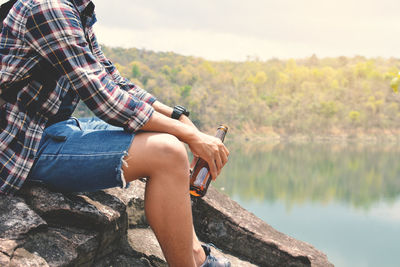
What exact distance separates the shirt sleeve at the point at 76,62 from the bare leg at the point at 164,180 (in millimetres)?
89

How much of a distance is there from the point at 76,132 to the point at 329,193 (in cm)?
2936

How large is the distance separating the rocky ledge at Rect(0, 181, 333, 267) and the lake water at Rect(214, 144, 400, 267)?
16204 millimetres

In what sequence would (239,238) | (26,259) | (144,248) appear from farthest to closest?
(239,238) < (144,248) < (26,259)

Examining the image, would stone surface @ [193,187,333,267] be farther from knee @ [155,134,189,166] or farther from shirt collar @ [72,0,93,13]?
shirt collar @ [72,0,93,13]

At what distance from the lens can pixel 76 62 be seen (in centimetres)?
134

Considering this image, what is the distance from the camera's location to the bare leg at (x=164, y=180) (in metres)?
1.33

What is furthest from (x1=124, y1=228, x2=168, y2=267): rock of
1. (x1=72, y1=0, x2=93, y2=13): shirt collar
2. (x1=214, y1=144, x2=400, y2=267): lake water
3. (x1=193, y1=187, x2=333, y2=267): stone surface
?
(x1=214, y1=144, x2=400, y2=267): lake water

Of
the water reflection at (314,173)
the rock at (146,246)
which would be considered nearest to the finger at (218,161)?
the rock at (146,246)

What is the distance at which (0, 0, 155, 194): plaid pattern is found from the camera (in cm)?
132

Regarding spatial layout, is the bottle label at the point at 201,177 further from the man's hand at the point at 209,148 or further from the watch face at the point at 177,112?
the watch face at the point at 177,112

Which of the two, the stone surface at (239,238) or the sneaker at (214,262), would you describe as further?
the stone surface at (239,238)

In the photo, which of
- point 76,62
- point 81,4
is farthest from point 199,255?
point 81,4

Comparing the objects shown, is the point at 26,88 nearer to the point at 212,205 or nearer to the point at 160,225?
the point at 160,225

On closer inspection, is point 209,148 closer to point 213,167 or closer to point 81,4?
point 213,167
